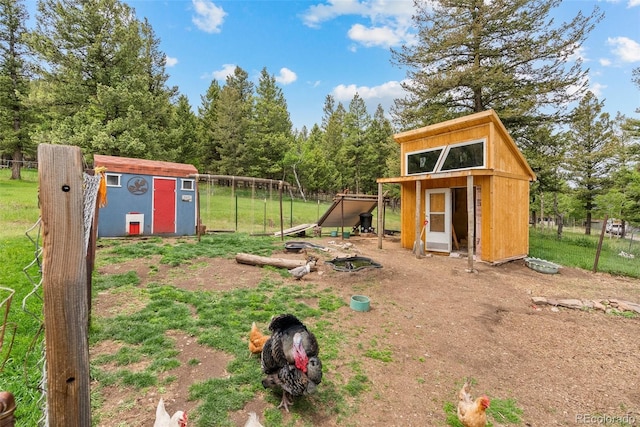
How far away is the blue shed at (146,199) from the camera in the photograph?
8.89 meters

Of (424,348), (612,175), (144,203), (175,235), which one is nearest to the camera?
(424,348)

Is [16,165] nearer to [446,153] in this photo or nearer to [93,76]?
[93,76]

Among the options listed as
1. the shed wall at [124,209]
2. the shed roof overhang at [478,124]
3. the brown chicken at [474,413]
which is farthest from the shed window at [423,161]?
the shed wall at [124,209]

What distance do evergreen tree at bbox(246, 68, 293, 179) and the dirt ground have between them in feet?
69.4

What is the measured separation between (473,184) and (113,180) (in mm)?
11075

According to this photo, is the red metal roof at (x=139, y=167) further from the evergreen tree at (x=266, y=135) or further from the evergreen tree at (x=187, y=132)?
the evergreen tree at (x=266, y=135)

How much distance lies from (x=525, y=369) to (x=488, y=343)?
1.69ft

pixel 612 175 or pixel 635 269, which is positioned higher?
pixel 612 175

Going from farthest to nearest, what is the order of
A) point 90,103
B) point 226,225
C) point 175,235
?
point 90,103
point 226,225
point 175,235

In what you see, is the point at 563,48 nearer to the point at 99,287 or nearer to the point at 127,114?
the point at 99,287

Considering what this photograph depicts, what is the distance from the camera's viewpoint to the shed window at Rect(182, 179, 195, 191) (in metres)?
10.2

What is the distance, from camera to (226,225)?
13.8 m

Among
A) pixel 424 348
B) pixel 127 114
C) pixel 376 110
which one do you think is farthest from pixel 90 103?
pixel 376 110

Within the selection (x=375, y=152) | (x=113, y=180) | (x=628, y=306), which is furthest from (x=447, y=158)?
(x=375, y=152)
